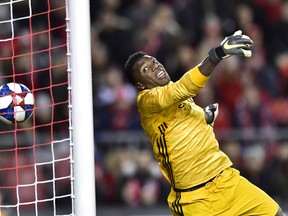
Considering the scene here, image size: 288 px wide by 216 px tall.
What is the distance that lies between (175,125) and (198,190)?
1.86 feet

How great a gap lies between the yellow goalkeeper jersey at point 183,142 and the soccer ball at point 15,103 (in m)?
0.93

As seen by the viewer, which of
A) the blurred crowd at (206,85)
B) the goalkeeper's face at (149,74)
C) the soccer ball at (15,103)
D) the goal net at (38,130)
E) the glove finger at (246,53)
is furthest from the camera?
the blurred crowd at (206,85)

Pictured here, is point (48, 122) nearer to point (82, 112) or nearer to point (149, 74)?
point (149, 74)

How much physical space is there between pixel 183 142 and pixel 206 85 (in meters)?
5.48

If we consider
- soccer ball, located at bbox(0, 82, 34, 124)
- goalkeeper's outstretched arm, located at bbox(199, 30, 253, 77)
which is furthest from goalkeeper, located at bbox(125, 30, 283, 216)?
soccer ball, located at bbox(0, 82, 34, 124)

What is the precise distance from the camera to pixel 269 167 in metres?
13.5

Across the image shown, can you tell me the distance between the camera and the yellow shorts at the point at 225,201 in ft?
27.7

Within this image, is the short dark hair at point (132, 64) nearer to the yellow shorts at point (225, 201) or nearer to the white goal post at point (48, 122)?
the white goal post at point (48, 122)

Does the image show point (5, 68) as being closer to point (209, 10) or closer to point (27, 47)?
point (27, 47)

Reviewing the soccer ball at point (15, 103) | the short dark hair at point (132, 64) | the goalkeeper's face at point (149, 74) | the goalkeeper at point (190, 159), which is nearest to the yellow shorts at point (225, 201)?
the goalkeeper at point (190, 159)

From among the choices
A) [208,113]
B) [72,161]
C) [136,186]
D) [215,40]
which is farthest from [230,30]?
[72,161]

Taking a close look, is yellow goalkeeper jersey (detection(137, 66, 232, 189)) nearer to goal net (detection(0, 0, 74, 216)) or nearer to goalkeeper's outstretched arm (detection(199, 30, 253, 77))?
goalkeeper's outstretched arm (detection(199, 30, 253, 77))

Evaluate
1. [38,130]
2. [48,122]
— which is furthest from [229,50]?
[38,130]

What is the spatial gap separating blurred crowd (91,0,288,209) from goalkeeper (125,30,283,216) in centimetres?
466
